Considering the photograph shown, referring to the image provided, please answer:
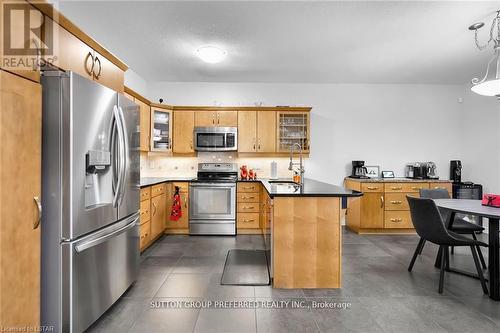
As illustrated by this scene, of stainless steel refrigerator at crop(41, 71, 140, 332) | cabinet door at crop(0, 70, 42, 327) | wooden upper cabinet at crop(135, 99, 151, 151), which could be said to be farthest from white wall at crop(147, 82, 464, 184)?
cabinet door at crop(0, 70, 42, 327)

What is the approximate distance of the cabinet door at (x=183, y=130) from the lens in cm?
461

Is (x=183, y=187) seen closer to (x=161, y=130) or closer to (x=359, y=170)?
(x=161, y=130)

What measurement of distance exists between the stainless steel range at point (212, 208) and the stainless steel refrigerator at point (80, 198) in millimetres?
2182

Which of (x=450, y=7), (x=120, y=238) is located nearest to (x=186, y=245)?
(x=120, y=238)

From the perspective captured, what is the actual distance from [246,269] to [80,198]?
1901 mm

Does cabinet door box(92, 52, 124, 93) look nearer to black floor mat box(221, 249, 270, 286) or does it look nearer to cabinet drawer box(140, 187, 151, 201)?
cabinet drawer box(140, 187, 151, 201)

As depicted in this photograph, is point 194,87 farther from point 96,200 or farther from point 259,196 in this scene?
point 96,200

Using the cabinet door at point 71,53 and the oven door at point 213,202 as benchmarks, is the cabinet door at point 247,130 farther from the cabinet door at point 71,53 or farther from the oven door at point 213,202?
the cabinet door at point 71,53

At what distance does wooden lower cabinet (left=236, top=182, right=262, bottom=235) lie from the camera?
433 centimetres

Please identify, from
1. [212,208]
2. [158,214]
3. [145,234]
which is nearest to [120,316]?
[145,234]

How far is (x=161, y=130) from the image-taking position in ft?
14.8

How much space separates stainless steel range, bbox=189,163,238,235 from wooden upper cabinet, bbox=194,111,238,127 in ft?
3.65

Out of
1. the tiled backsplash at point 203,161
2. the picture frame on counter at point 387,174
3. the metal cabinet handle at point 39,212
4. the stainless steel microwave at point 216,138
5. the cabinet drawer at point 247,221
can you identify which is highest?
the stainless steel microwave at point 216,138

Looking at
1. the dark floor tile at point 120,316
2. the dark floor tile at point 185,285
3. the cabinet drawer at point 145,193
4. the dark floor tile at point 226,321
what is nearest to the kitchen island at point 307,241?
the dark floor tile at point 226,321
